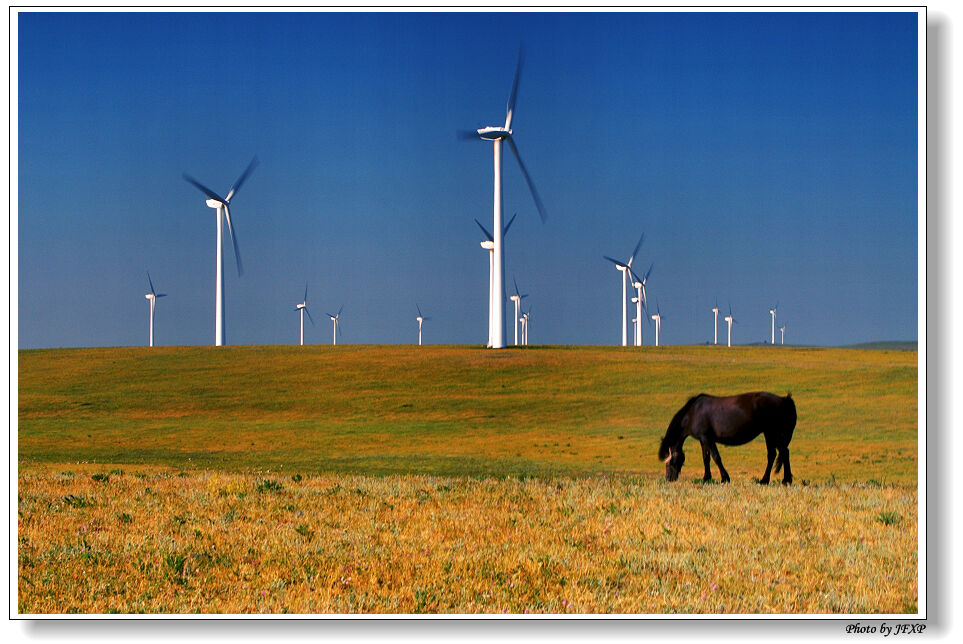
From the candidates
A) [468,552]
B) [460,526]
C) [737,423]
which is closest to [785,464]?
[737,423]

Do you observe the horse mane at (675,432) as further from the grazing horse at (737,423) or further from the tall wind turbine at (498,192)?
the tall wind turbine at (498,192)

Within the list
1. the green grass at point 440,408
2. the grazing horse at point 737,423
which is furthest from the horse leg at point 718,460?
the green grass at point 440,408

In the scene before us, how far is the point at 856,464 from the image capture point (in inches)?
997

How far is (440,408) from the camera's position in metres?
43.6

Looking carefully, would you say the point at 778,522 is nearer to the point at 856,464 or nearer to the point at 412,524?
the point at 412,524

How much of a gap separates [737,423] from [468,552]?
9.62m

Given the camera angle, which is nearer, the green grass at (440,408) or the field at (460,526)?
the field at (460,526)

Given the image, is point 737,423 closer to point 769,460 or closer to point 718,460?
point 769,460

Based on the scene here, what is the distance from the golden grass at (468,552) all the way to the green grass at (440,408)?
6174 millimetres

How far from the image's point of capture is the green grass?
27.2 m

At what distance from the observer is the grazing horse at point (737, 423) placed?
57.1 feet
